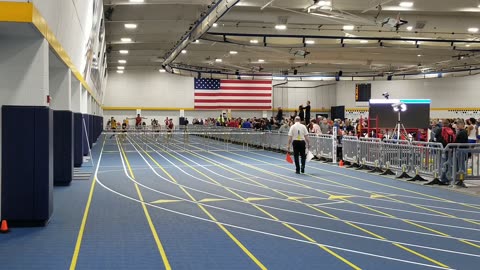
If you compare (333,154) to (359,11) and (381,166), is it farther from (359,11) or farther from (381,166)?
(359,11)

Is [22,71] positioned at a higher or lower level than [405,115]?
higher

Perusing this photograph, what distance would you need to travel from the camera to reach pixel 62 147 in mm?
14062

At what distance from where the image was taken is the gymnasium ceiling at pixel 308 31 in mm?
23234

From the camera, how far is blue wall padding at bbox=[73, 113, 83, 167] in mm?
18156

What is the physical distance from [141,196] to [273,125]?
2544cm

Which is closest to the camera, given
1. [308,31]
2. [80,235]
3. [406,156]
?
[80,235]

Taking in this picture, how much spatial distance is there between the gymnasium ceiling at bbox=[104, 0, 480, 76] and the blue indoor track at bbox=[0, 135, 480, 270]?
10.7 meters

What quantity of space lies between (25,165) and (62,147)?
5459mm

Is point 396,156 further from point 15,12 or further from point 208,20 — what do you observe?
point 15,12

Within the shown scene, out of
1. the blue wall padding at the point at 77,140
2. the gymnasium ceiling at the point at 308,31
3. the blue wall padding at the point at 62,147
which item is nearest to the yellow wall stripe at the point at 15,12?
the blue wall padding at the point at 62,147

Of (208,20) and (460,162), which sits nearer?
(460,162)

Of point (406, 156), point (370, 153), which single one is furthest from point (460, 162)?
point (370, 153)

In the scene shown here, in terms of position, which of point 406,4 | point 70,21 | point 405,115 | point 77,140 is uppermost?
point 406,4

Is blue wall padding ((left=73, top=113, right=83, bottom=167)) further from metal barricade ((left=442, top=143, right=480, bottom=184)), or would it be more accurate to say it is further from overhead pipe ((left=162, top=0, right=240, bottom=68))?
metal barricade ((left=442, top=143, right=480, bottom=184))
